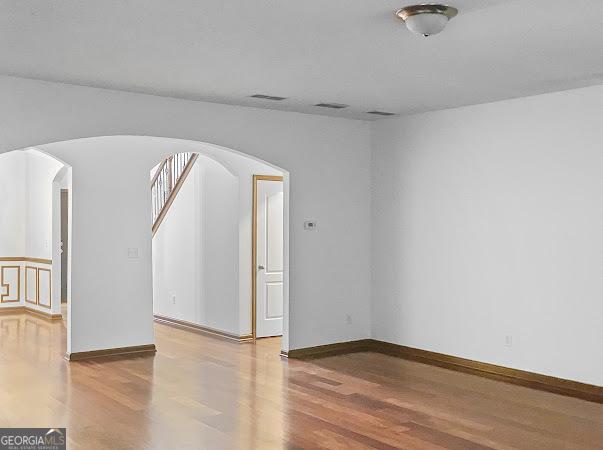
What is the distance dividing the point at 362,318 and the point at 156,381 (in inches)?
108

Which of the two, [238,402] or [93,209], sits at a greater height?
[93,209]

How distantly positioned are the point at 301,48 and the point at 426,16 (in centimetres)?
110

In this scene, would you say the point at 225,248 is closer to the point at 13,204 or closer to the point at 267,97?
the point at 267,97

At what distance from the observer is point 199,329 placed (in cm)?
906

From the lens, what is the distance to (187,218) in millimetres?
9367

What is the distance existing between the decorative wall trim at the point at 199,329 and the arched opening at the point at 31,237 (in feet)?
5.27

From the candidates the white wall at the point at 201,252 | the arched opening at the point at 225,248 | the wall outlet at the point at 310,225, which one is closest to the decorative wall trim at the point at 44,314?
the white wall at the point at 201,252

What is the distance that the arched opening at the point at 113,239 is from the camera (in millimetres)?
7238

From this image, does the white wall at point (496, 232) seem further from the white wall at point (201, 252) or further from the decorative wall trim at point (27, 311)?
the decorative wall trim at point (27, 311)

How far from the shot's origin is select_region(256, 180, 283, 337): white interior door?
8.57 meters

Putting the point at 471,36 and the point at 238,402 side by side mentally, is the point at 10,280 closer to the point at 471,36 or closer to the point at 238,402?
the point at 238,402

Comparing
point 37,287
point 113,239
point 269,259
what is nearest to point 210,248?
point 269,259

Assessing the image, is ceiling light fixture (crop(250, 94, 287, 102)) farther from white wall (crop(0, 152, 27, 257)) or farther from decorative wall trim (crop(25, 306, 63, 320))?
white wall (crop(0, 152, 27, 257))

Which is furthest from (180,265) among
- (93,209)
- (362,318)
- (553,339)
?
(553,339)
